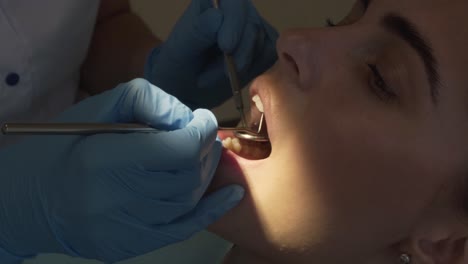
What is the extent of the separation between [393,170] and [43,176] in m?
0.58

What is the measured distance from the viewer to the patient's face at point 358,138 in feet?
3.06

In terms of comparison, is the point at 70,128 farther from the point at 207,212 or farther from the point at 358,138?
the point at 358,138

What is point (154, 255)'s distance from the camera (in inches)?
55.5

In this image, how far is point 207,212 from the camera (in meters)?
0.99

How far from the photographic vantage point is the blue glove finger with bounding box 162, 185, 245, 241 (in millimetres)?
989

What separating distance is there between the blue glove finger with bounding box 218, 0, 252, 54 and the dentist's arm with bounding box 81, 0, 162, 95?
352mm

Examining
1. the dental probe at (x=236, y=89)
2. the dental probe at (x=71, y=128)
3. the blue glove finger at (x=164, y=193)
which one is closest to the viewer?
the dental probe at (x=71, y=128)

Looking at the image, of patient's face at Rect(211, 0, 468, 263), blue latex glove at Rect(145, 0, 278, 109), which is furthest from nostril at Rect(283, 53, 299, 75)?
blue latex glove at Rect(145, 0, 278, 109)

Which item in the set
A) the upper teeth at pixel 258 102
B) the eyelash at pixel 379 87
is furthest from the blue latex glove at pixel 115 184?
the eyelash at pixel 379 87

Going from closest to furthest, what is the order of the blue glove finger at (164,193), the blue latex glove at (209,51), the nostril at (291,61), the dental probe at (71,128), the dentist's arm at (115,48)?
1. the dental probe at (71,128)
2. the blue glove finger at (164,193)
3. the nostril at (291,61)
4. the blue latex glove at (209,51)
5. the dentist's arm at (115,48)

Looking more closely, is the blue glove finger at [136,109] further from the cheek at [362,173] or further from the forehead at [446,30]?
the forehead at [446,30]


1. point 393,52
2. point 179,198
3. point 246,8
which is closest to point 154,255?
point 179,198

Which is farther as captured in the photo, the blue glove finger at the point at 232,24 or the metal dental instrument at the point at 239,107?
the blue glove finger at the point at 232,24

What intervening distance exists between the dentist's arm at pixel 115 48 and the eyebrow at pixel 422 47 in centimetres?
80
